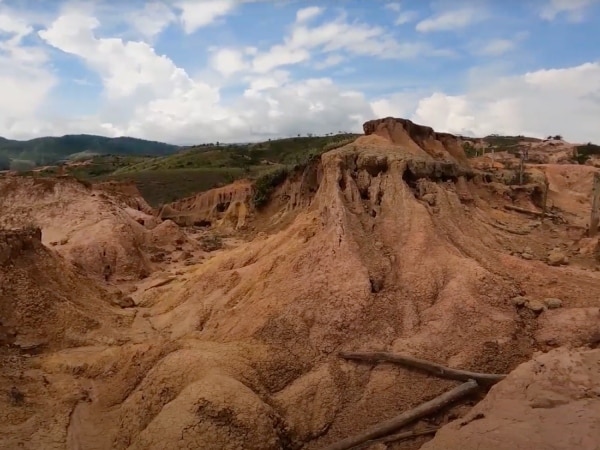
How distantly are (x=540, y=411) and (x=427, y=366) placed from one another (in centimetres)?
192

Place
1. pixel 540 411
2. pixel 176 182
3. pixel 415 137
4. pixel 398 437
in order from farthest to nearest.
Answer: pixel 176 182 < pixel 415 137 < pixel 398 437 < pixel 540 411

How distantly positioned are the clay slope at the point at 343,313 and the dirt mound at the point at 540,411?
3.43 feet

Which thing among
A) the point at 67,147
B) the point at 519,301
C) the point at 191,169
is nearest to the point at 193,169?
the point at 191,169

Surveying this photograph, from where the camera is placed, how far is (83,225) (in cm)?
1656

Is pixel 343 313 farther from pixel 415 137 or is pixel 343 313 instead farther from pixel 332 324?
pixel 415 137

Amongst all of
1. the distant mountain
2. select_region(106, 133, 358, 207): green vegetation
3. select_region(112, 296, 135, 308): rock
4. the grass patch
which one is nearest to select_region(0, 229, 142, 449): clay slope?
select_region(112, 296, 135, 308): rock

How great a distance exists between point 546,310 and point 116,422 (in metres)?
6.51

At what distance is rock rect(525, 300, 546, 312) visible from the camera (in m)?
8.05

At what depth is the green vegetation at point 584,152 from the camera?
4206 centimetres

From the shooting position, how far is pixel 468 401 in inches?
268

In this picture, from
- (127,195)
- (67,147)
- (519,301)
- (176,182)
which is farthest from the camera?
(67,147)

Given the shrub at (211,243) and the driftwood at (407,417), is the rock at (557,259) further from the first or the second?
the shrub at (211,243)

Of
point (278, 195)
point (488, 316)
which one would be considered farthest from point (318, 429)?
point (278, 195)

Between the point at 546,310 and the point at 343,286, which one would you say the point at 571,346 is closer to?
the point at 546,310
